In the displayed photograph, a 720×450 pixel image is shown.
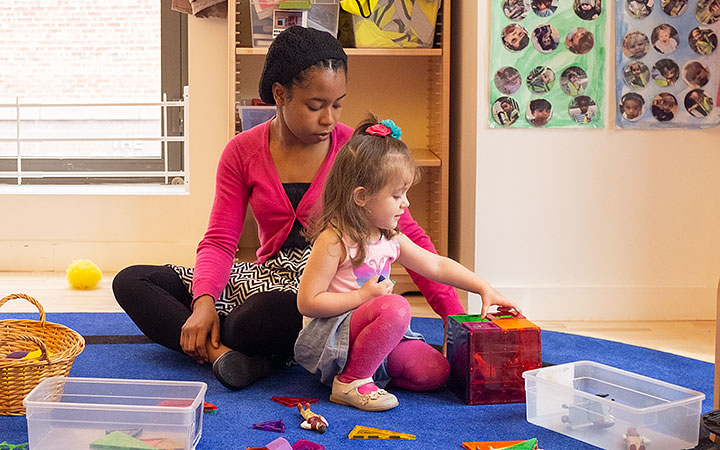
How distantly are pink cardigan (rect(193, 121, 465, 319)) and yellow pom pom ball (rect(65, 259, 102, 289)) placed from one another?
926mm

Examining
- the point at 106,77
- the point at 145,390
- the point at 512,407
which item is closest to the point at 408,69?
the point at 106,77

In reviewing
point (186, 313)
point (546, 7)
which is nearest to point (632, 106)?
point (546, 7)

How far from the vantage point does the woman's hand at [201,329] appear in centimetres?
168

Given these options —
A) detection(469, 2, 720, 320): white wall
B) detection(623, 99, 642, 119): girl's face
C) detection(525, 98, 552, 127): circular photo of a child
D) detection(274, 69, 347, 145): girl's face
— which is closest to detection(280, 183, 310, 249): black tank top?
detection(274, 69, 347, 145): girl's face

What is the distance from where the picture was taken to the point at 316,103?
1.75m

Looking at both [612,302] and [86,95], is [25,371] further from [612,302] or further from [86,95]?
[86,95]

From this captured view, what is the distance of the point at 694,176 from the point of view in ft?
7.55

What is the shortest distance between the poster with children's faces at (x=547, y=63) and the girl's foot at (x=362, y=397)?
96cm

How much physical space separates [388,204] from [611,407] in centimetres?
50

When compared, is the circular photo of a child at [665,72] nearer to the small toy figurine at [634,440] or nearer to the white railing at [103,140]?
the small toy figurine at [634,440]

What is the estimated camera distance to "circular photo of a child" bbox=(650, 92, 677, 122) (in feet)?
7.45

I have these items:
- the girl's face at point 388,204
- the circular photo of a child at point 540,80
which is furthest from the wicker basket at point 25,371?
the circular photo of a child at point 540,80

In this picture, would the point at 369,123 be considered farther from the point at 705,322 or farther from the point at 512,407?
the point at 705,322

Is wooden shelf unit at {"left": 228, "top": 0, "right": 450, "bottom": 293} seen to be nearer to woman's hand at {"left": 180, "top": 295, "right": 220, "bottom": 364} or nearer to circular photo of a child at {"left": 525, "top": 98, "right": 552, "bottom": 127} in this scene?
circular photo of a child at {"left": 525, "top": 98, "right": 552, "bottom": 127}
